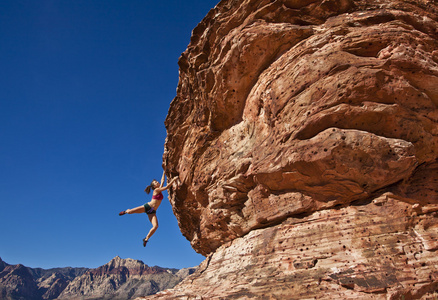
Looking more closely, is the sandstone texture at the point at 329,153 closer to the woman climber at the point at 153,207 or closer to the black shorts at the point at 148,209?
the woman climber at the point at 153,207

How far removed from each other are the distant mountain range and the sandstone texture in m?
124

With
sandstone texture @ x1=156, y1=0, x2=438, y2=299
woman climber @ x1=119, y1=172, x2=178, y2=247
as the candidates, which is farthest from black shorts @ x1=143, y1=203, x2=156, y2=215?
sandstone texture @ x1=156, y1=0, x2=438, y2=299

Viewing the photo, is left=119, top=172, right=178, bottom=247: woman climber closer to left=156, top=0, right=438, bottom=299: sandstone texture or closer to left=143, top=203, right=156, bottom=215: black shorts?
left=143, top=203, right=156, bottom=215: black shorts

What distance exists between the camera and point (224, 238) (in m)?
12.8

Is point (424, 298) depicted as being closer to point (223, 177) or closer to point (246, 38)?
point (223, 177)

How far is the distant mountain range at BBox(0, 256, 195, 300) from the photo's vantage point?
132 metres

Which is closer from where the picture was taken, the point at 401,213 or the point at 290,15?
the point at 401,213

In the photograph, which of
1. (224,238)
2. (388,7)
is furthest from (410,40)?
(224,238)

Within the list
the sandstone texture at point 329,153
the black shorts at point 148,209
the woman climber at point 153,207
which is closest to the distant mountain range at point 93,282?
the woman climber at point 153,207

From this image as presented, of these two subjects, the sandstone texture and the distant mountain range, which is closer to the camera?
the sandstone texture

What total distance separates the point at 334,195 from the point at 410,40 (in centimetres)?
520

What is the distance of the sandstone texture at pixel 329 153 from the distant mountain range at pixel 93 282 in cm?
12428

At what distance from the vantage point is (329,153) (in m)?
8.50

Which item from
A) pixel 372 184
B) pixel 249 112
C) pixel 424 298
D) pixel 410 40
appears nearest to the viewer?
pixel 424 298
